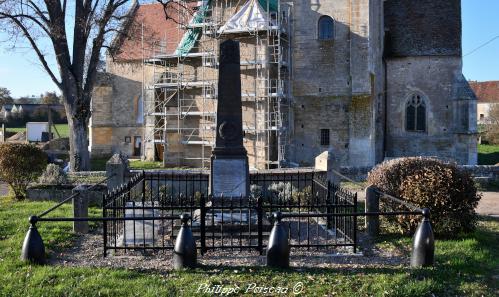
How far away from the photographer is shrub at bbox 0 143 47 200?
49.3 ft

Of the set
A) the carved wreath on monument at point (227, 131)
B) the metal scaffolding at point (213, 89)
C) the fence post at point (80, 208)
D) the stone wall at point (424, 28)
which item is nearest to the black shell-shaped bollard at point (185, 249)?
the carved wreath on monument at point (227, 131)

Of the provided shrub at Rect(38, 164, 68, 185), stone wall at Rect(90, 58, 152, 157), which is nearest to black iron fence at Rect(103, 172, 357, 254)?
shrub at Rect(38, 164, 68, 185)

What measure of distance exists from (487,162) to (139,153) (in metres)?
23.4

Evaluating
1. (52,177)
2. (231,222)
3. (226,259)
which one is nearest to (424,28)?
(52,177)

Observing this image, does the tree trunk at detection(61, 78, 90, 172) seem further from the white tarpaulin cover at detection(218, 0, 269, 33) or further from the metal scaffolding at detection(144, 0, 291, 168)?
the white tarpaulin cover at detection(218, 0, 269, 33)

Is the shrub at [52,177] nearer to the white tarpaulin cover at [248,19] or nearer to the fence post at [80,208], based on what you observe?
the fence post at [80,208]

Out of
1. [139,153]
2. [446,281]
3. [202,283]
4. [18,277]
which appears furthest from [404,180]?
[139,153]

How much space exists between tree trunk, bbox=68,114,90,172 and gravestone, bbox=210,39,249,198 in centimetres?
1412

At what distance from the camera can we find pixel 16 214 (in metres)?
12.1

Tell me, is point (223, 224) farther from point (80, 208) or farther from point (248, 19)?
point (248, 19)

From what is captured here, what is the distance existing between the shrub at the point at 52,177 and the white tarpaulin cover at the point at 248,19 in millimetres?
11014

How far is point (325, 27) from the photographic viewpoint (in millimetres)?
25422

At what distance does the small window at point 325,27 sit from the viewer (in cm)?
2533

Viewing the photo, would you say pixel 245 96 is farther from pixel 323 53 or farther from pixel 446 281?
pixel 446 281
